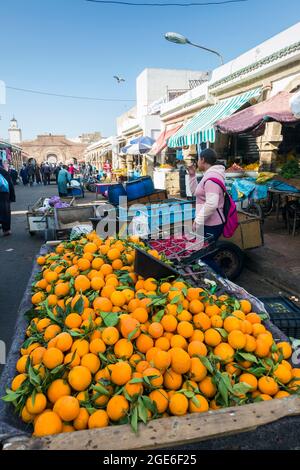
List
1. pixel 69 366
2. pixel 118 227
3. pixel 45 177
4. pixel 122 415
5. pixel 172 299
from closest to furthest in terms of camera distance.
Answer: pixel 122 415 < pixel 69 366 < pixel 172 299 < pixel 118 227 < pixel 45 177

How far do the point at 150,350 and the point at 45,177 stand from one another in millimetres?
30021

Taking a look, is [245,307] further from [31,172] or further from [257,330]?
[31,172]

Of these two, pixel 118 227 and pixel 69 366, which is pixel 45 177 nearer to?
pixel 118 227

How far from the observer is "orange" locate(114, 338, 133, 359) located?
1741 millimetres

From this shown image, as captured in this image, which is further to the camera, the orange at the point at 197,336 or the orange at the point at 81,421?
the orange at the point at 197,336

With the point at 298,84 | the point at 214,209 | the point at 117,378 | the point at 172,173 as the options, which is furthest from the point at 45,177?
the point at 117,378

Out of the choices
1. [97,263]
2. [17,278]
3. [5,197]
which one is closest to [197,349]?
[97,263]

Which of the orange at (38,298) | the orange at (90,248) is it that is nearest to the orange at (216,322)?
the orange at (38,298)

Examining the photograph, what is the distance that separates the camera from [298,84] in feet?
29.1

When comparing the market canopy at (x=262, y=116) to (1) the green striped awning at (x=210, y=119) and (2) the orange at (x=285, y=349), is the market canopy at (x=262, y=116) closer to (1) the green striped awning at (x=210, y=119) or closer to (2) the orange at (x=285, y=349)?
(1) the green striped awning at (x=210, y=119)

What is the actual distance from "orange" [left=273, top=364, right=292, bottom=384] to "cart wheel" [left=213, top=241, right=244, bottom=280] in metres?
3.25

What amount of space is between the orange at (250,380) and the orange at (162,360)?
0.41 m

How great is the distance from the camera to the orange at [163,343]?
179 centimetres
